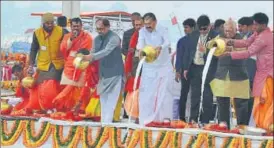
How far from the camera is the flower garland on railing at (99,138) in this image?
577cm

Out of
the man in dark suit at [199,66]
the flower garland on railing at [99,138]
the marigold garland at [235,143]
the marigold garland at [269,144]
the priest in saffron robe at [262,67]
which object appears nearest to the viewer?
the marigold garland at [269,144]

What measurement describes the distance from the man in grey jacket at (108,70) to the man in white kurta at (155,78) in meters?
0.37

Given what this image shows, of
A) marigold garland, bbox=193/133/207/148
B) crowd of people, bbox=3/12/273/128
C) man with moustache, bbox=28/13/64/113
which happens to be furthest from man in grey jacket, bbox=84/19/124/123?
marigold garland, bbox=193/133/207/148

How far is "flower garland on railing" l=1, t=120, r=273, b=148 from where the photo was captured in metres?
5.77

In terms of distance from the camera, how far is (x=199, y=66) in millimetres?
7465

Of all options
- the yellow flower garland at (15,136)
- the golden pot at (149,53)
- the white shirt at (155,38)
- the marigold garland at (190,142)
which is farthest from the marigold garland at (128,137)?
the yellow flower garland at (15,136)

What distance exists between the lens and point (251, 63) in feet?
24.2

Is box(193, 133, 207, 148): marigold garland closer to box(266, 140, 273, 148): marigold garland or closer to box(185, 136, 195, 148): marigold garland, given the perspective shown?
box(185, 136, 195, 148): marigold garland

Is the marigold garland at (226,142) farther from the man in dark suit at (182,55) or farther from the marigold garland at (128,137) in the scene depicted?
the man in dark suit at (182,55)

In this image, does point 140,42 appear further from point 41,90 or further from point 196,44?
point 41,90

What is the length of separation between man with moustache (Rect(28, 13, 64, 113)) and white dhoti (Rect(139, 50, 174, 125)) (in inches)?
59.3

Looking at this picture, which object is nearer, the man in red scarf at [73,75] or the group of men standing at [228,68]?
the group of men standing at [228,68]

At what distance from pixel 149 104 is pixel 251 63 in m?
1.35

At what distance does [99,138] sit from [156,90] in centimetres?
98
